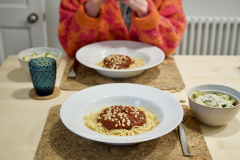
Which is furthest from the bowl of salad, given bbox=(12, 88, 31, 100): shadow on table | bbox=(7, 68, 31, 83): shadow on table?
bbox=(7, 68, 31, 83): shadow on table

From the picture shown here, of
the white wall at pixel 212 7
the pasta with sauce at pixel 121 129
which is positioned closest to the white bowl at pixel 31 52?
the pasta with sauce at pixel 121 129

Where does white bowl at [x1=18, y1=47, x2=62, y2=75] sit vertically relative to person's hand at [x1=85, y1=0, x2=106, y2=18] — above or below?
below

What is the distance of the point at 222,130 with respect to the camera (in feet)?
2.98

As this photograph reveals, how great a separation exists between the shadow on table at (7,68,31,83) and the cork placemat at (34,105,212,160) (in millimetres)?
495

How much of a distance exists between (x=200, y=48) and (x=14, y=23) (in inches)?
83.7

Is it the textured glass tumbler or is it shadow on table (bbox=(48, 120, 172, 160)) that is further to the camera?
the textured glass tumbler

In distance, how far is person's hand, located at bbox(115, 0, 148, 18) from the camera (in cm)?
138

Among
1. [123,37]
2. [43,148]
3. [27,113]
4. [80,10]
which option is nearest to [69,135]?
[43,148]

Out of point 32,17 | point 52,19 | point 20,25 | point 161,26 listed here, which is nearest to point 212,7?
point 161,26

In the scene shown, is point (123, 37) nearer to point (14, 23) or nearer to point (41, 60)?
point (41, 60)

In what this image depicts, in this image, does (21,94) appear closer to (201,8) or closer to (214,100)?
(214,100)

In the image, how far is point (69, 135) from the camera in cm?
87

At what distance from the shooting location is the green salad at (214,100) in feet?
2.93

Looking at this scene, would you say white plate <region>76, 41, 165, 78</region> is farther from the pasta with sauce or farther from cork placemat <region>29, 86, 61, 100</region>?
the pasta with sauce
